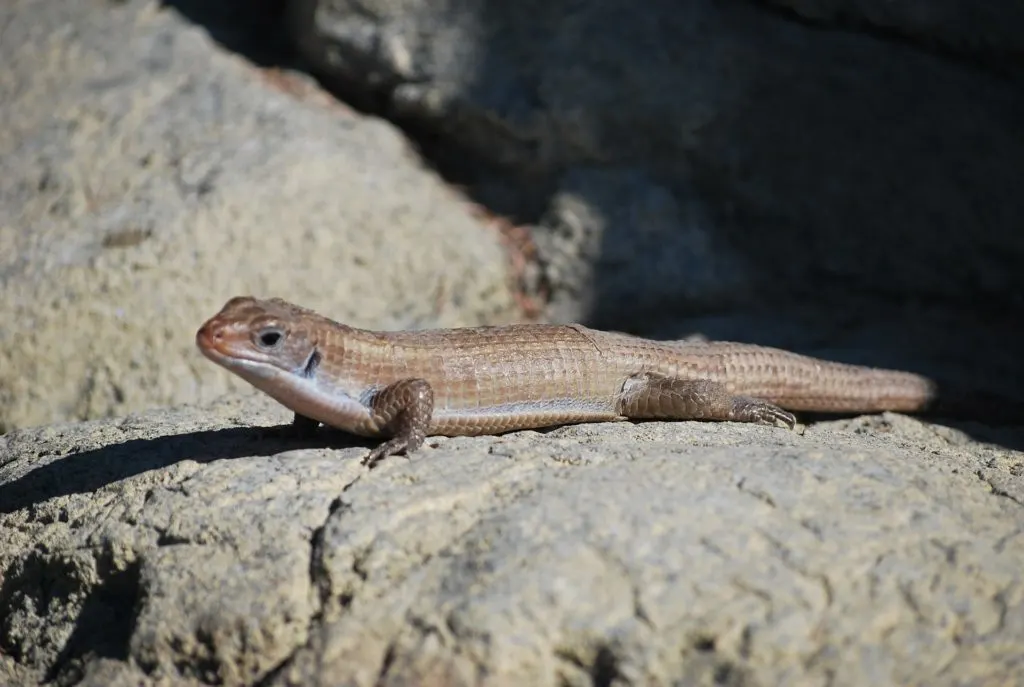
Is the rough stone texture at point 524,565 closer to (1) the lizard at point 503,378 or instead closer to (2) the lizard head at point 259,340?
(1) the lizard at point 503,378

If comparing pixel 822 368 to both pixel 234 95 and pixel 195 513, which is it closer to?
pixel 195 513

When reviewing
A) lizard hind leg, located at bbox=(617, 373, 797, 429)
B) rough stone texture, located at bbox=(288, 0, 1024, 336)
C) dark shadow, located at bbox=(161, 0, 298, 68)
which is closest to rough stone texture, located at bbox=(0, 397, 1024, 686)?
lizard hind leg, located at bbox=(617, 373, 797, 429)

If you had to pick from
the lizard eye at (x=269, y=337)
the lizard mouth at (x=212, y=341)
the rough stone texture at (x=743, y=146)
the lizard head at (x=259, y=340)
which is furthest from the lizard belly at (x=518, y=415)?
the rough stone texture at (x=743, y=146)

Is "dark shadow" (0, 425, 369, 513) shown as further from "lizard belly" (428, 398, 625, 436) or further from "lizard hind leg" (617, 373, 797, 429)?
"lizard hind leg" (617, 373, 797, 429)

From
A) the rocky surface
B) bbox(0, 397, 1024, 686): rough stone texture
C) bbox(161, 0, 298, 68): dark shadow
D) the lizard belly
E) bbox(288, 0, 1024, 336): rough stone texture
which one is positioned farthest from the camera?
bbox(161, 0, 298, 68): dark shadow

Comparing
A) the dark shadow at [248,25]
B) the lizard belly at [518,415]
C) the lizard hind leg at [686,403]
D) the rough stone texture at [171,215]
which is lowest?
the rough stone texture at [171,215]

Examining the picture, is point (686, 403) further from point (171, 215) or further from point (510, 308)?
point (171, 215)

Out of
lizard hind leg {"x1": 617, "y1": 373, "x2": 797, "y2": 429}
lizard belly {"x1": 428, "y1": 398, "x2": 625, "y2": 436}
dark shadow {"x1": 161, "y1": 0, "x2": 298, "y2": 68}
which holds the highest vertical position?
lizard hind leg {"x1": 617, "y1": 373, "x2": 797, "y2": 429}

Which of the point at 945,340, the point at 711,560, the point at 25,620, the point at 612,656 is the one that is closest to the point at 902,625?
the point at 711,560
